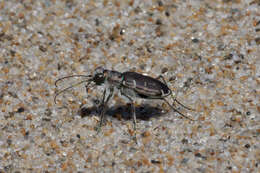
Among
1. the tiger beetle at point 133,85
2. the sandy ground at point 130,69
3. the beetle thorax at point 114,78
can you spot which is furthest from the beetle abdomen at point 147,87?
the sandy ground at point 130,69

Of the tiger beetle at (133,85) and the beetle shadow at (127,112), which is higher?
the tiger beetle at (133,85)

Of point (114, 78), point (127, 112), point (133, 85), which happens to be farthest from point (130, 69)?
point (133, 85)

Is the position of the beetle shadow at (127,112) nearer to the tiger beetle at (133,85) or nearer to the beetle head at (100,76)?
the tiger beetle at (133,85)

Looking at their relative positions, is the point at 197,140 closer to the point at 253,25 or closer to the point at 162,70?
the point at 162,70

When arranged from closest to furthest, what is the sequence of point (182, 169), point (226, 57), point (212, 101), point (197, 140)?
point (182, 169) → point (197, 140) → point (212, 101) → point (226, 57)

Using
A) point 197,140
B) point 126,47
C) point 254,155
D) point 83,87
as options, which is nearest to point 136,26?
point 126,47

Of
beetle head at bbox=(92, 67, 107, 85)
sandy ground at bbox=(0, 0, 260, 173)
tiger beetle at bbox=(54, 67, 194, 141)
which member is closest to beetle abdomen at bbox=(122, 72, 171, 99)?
tiger beetle at bbox=(54, 67, 194, 141)

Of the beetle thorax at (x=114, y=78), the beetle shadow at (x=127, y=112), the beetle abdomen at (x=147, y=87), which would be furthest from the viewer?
the beetle shadow at (x=127, y=112)

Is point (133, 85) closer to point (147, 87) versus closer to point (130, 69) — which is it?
point (147, 87)
